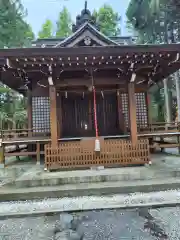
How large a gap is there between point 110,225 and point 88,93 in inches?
246

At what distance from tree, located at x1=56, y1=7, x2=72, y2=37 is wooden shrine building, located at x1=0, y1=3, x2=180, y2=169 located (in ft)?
82.8

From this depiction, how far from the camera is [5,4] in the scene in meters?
20.3

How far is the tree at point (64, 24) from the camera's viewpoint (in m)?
32.1

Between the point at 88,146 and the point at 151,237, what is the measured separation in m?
3.61

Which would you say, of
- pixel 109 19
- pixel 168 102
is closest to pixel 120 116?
pixel 168 102

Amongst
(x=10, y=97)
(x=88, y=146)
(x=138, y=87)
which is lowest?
(x=88, y=146)

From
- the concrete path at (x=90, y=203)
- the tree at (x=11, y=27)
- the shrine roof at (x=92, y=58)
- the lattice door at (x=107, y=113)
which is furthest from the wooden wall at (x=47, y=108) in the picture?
the tree at (x=11, y=27)

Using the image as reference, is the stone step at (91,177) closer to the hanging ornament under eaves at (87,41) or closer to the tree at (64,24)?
the hanging ornament under eaves at (87,41)

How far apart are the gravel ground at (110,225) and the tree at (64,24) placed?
3206 centimetres

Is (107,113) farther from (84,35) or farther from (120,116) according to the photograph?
(84,35)

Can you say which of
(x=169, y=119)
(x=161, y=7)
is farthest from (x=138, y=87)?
(x=161, y=7)

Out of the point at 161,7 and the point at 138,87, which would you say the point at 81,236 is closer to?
the point at 138,87

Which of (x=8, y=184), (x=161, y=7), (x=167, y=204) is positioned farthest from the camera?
(x=161, y=7)

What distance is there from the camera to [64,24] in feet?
107
